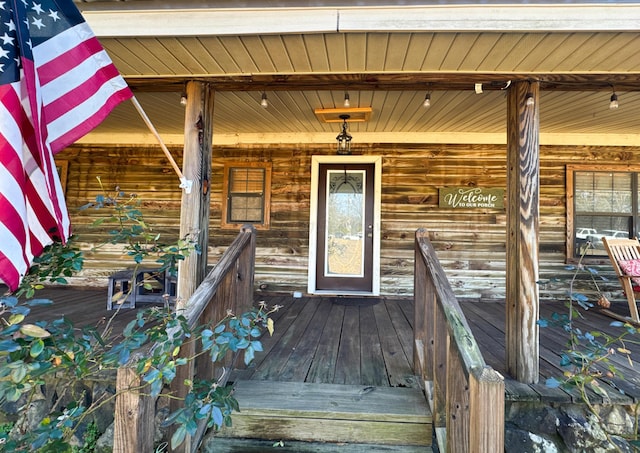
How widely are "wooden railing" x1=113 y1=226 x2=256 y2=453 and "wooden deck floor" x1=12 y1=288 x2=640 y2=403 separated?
1.48ft

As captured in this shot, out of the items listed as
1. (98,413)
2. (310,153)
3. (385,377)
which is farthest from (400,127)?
(98,413)

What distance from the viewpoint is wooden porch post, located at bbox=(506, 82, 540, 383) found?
2.04m

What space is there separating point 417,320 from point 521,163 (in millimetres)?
1294

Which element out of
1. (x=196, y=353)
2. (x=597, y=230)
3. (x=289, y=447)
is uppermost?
(x=597, y=230)

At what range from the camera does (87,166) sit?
15.7 feet

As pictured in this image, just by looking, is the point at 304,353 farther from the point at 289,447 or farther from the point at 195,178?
the point at 195,178

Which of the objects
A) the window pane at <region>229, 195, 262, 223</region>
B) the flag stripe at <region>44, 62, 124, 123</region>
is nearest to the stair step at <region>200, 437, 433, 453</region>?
the flag stripe at <region>44, 62, 124, 123</region>

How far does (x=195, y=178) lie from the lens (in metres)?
2.43

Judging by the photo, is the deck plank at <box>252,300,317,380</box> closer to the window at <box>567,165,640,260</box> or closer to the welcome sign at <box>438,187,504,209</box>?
the welcome sign at <box>438,187,504,209</box>

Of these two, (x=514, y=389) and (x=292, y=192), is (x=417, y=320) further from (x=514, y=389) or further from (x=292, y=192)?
(x=292, y=192)

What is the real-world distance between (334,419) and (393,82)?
238 cm

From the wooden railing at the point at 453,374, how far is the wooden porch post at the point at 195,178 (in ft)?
5.39

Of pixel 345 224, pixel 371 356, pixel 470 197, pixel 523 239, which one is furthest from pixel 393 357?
pixel 470 197

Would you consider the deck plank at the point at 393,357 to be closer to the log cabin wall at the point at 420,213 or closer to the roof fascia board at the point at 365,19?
the log cabin wall at the point at 420,213
